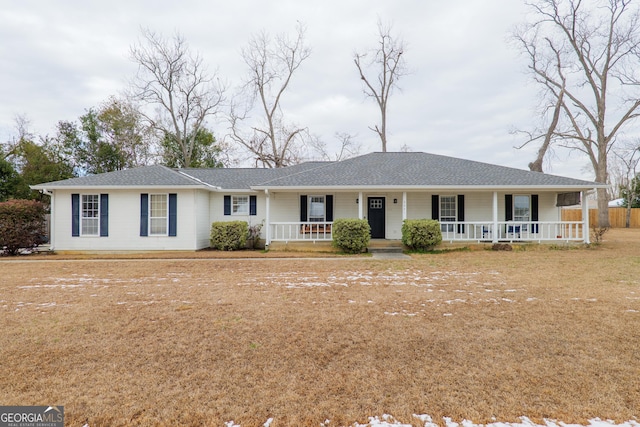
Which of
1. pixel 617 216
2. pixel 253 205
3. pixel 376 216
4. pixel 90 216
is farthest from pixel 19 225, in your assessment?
pixel 617 216

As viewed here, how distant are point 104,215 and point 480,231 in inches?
614

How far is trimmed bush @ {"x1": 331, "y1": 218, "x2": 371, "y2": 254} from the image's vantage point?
491 inches

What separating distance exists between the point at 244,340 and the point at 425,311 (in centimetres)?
281

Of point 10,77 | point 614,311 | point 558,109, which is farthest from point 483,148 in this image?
point 10,77

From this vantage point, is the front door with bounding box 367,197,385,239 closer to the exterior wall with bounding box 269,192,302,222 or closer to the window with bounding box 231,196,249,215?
the exterior wall with bounding box 269,192,302,222

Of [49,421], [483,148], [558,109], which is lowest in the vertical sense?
[49,421]

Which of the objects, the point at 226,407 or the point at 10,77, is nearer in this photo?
the point at 226,407

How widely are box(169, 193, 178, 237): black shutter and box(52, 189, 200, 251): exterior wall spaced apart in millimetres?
87

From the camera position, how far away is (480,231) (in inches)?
553

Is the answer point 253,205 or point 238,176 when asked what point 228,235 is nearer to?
point 253,205

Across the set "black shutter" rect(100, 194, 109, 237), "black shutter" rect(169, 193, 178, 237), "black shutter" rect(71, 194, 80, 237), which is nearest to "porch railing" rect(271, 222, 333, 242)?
"black shutter" rect(169, 193, 178, 237)

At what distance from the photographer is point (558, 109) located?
27422 millimetres

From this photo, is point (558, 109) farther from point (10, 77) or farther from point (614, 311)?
point (10, 77)

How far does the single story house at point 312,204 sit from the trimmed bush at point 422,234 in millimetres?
1078
